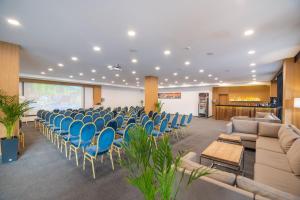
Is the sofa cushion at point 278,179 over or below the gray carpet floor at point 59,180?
over

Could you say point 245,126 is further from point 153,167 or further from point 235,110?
point 235,110

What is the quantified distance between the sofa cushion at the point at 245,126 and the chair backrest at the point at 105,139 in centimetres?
486

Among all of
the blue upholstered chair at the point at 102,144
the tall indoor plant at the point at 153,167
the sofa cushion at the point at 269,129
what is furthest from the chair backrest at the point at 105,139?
the sofa cushion at the point at 269,129

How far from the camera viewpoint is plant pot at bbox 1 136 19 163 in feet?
11.7

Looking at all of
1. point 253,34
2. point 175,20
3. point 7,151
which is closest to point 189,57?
point 253,34

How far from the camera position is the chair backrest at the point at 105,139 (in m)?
3.05

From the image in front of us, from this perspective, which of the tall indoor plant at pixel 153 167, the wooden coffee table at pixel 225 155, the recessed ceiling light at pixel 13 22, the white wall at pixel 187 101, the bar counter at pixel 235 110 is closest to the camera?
the tall indoor plant at pixel 153 167

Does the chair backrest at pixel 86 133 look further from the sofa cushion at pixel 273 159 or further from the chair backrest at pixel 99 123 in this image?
the sofa cushion at pixel 273 159

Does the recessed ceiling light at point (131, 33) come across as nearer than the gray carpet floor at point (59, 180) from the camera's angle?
No

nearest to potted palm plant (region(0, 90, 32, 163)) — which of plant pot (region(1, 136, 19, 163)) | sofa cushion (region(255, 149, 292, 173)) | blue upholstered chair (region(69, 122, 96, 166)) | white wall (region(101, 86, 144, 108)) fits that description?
plant pot (region(1, 136, 19, 163))

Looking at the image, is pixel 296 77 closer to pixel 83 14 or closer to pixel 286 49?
pixel 286 49

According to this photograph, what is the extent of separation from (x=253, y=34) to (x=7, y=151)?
6.85m

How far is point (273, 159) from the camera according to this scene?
283cm

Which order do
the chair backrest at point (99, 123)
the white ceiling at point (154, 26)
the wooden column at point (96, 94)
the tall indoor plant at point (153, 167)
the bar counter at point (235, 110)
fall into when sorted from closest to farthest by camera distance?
the tall indoor plant at point (153, 167)
the white ceiling at point (154, 26)
the chair backrest at point (99, 123)
the bar counter at point (235, 110)
the wooden column at point (96, 94)
